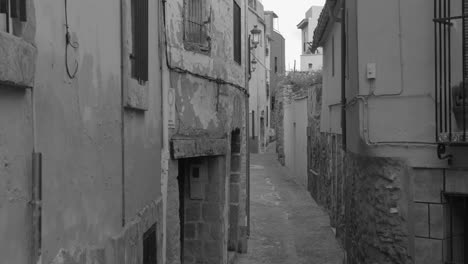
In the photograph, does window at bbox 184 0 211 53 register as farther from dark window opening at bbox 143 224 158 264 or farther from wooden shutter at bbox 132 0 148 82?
dark window opening at bbox 143 224 158 264

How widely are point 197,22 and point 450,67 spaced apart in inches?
135

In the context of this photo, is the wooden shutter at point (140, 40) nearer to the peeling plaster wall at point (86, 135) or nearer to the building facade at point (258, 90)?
the peeling plaster wall at point (86, 135)

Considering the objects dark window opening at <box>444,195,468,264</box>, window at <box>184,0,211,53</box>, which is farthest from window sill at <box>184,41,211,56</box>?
dark window opening at <box>444,195,468,264</box>

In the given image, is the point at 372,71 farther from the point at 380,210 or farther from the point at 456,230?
the point at 456,230

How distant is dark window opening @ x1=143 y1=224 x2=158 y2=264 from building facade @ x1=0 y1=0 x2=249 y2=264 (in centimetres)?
1

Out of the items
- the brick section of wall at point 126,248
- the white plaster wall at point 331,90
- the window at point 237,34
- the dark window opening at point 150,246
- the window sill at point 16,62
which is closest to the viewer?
the window sill at point 16,62

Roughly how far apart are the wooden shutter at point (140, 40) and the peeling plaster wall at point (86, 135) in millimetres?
305

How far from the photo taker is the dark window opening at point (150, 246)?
5.43 metres

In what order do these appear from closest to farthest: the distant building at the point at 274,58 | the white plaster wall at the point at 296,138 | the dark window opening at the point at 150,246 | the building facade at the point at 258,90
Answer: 1. the dark window opening at the point at 150,246
2. the white plaster wall at the point at 296,138
3. the building facade at the point at 258,90
4. the distant building at the point at 274,58

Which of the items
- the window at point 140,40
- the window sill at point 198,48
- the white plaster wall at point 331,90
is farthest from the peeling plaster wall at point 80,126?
the white plaster wall at point 331,90

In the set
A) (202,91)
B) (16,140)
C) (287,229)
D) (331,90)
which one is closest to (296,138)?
(287,229)

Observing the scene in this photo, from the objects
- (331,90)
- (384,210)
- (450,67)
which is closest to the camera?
(450,67)

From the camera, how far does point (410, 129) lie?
19.5ft

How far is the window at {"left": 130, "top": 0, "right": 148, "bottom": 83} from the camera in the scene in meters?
4.97
